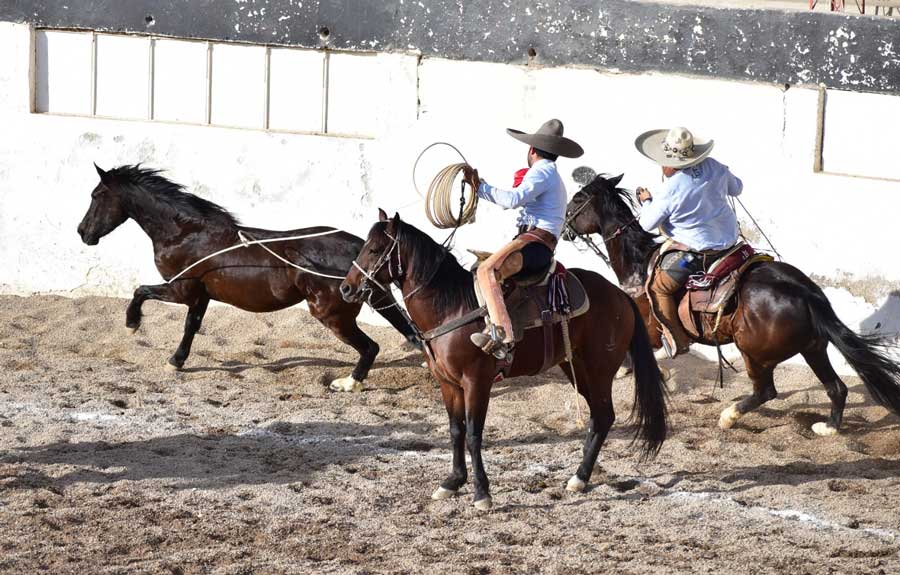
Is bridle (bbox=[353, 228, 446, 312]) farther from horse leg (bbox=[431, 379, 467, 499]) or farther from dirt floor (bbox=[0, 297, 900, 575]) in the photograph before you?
dirt floor (bbox=[0, 297, 900, 575])

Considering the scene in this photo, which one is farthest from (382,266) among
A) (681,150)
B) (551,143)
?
(681,150)

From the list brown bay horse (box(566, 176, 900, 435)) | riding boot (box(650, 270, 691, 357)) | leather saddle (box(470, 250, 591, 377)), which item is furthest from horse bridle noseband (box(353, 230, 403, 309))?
brown bay horse (box(566, 176, 900, 435))

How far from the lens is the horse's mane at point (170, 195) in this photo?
386 inches

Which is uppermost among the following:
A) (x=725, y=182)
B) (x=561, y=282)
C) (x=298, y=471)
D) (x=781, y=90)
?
(x=781, y=90)

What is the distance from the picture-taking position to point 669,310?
344 inches

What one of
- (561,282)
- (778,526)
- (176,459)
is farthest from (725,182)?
(176,459)

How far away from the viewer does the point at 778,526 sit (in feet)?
22.0

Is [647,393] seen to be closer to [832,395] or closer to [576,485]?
[576,485]

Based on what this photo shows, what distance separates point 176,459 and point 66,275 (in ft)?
15.7

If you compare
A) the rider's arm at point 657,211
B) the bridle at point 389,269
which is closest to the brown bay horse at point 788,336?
the rider's arm at point 657,211

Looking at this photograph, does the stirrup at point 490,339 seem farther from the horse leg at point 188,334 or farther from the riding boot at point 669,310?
the horse leg at point 188,334

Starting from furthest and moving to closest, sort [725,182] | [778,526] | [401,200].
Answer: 1. [401,200]
2. [725,182]
3. [778,526]

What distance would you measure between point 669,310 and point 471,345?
2327 millimetres

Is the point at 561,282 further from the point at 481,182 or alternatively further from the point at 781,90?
the point at 781,90
